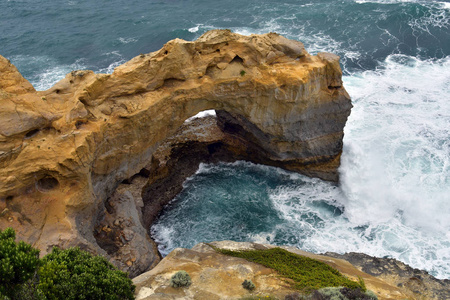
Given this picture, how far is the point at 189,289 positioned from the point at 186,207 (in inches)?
526

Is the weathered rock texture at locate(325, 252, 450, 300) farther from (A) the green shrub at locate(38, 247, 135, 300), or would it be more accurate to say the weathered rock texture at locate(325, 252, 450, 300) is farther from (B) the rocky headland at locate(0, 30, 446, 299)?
(A) the green shrub at locate(38, 247, 135, 300)

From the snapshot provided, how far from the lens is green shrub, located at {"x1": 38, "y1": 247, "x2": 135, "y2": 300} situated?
49.9ft

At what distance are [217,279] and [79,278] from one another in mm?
7631

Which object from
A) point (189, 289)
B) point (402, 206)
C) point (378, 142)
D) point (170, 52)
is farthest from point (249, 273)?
point (378, 142)

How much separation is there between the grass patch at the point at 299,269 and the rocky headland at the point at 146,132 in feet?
19.0

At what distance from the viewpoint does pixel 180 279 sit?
20000 mm

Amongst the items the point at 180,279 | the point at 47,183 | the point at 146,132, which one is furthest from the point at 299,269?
the point at 47,183

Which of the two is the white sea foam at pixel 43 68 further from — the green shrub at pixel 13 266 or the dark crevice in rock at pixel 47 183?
the green shrub at pixel 13 266

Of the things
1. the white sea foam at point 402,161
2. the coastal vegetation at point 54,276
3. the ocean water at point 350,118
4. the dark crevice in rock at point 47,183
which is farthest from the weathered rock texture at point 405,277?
the dark crevice in rock at point 47,183

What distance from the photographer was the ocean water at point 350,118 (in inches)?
1216

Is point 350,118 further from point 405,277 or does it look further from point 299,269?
point 299,269

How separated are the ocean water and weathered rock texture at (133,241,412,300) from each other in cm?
690

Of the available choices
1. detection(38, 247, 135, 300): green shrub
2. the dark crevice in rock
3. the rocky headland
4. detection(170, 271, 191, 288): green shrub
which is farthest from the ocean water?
detection(38, 247, 135, 300): green shrub

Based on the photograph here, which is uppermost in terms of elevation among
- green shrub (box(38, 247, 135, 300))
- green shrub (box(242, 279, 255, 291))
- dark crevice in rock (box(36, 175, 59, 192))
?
dark crevice in rock (box(36, 175, 59, 192))
